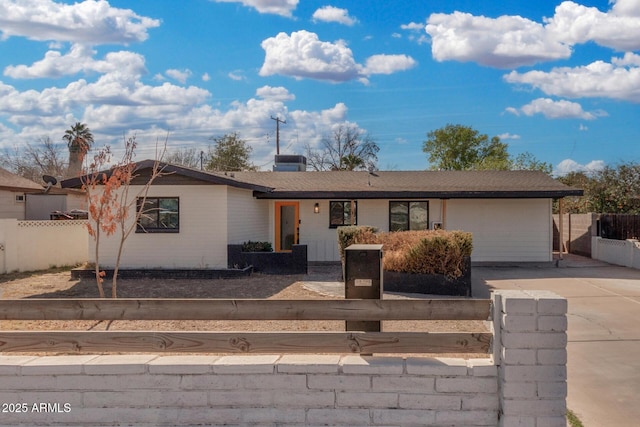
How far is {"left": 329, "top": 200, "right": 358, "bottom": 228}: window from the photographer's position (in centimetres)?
1841

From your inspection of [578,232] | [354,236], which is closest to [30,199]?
[354,236]

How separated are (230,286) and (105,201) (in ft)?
12.1

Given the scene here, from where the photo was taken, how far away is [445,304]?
3895mm

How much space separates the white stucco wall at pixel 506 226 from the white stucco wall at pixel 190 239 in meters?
7.69

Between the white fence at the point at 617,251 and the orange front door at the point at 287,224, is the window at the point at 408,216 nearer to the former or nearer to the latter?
the orange front door at the point at 287,224

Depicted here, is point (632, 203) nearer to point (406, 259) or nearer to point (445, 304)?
point (406, 259)

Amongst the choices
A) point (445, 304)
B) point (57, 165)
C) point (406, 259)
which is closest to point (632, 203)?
point (406, 259)

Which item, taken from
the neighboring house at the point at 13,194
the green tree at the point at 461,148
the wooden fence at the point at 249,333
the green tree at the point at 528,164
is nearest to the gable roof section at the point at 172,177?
the neighboring house at the point at 13,194

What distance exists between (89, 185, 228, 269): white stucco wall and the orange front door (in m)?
4.30

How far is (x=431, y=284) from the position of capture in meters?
11.2

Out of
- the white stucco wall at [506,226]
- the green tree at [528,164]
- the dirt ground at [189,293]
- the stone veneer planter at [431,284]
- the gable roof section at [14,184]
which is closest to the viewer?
the dirt ground at [189,293]

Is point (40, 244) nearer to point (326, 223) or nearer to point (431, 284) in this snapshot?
point (326, 223)

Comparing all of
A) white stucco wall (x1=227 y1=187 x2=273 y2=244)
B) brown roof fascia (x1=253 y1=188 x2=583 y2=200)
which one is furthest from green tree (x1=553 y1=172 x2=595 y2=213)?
white stucco wall (x1=227 y1=187 x2=273 y2=244)

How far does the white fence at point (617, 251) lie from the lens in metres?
16.0
